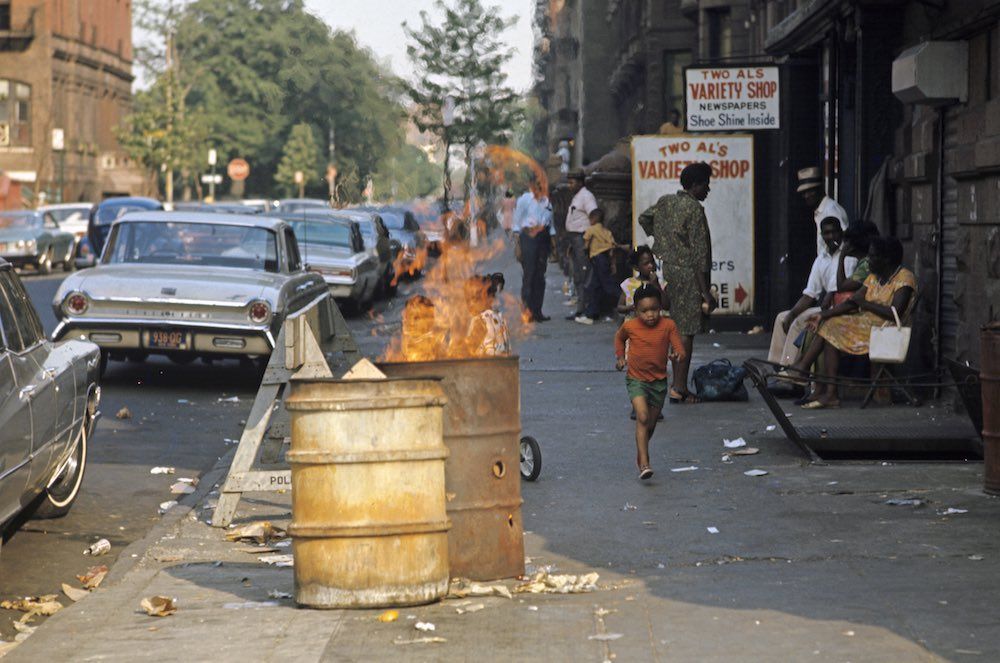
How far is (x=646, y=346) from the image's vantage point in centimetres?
1068

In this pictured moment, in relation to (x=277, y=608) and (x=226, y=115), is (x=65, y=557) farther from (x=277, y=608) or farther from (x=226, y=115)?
(x=226, y=115)

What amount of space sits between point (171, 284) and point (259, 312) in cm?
87

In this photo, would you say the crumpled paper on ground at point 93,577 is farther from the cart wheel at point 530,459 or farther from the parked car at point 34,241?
the parked car at point 34,241

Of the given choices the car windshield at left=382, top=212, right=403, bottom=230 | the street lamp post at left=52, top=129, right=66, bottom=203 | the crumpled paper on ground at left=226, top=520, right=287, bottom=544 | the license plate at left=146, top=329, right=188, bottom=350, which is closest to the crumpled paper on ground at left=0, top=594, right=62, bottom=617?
the crumpled paper on ground at left=226, top=520, right=287, bottom=544

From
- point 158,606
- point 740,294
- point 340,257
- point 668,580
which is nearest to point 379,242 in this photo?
point 340,257

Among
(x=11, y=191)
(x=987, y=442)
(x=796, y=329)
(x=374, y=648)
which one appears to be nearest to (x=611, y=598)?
(x=374, y=648)

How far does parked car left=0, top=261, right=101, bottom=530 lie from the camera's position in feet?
25.6

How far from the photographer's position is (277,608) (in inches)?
279

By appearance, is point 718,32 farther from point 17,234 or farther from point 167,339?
point 17,234

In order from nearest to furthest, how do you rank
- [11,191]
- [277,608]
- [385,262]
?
[277,608] → [385,262] → [11,191]

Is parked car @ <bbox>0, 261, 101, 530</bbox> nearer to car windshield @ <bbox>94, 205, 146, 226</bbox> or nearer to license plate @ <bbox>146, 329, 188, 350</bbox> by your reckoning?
license plate @ <bbox>146, 329, 188, 350</bbox>

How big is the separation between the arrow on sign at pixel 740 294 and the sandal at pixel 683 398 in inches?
275

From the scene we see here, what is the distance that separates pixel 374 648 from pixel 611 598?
1247mm

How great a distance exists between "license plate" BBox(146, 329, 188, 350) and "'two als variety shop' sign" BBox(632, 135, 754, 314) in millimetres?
7116
